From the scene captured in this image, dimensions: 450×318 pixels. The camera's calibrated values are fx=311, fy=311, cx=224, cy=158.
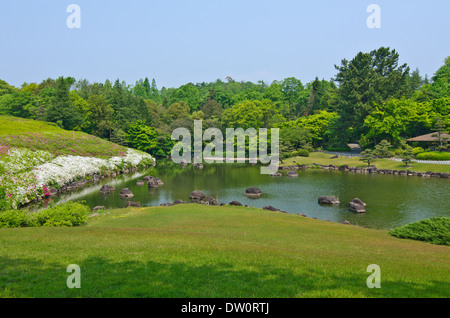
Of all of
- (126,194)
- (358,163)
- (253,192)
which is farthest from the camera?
(358,163)

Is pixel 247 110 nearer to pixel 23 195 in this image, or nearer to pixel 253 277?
pixel 23 195

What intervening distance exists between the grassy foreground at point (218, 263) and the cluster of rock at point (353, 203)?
38.5 ft

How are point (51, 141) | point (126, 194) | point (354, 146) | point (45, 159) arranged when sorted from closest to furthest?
point (126, 194) → point (45, 159) → point (51, 141) → point (354, 146)

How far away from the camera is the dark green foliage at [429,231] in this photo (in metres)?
16.6

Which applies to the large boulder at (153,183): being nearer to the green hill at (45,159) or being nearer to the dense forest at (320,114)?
the green hill at (45,159)

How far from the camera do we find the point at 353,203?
30078 millimetres

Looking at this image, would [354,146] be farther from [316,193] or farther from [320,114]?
[316,193]

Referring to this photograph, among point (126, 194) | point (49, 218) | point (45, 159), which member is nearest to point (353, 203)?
point (126, 194)

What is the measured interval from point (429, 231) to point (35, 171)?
40172 mm

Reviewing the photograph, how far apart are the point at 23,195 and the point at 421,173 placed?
56781mm

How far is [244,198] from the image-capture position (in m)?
35.5

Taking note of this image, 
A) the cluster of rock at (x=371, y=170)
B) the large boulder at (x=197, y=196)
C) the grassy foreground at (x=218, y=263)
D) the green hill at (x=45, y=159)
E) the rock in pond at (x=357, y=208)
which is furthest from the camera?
the cluster of rock at (x=371, y=170)

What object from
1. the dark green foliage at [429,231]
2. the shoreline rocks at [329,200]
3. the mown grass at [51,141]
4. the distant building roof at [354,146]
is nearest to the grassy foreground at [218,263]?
the dark green foliage at [429,231]

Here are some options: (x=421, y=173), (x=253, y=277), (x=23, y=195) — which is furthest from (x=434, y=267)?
(x=421, y=173)
